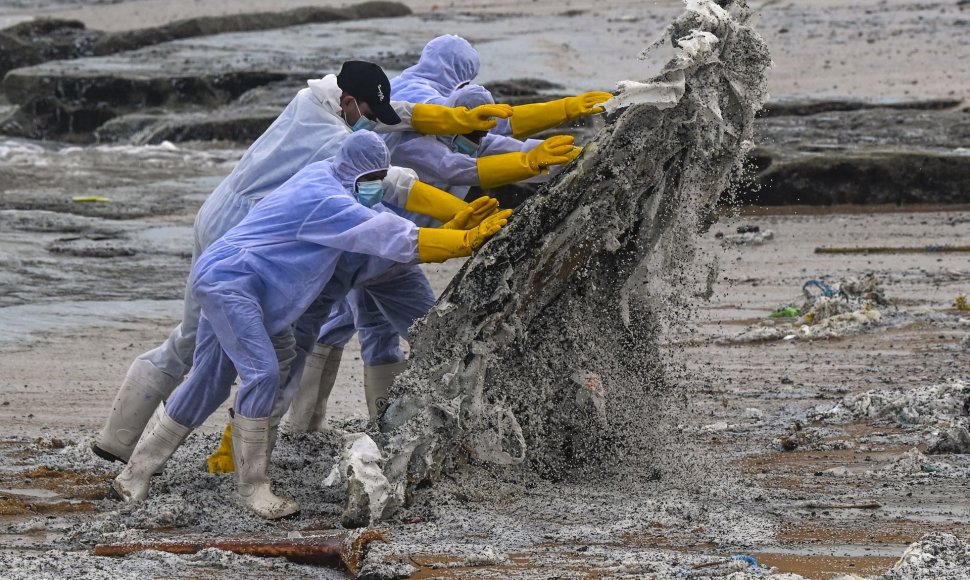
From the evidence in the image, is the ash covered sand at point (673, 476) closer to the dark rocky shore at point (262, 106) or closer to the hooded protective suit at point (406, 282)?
the hooded protective suit at point (406, 282)

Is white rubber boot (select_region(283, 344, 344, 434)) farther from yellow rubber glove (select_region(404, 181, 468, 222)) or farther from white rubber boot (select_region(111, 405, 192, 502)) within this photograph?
yellow rubber glove (select_region(404, 181, 468, 222))

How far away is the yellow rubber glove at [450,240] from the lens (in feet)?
18.9

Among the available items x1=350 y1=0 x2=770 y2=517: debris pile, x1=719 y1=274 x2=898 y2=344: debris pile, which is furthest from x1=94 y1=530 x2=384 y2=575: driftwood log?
x1=719 y1=274 x2=898 y2=344: debris pile

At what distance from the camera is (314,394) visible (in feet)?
24.7

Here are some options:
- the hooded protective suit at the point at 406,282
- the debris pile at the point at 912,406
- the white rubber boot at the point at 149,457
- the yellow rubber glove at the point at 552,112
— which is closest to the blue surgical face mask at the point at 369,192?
the hooded protective suit at the point at 406,282

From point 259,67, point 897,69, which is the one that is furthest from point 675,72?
point 259,67

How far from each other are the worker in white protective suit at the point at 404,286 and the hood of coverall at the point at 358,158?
0.43 meters

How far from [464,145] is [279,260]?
4.83 ft

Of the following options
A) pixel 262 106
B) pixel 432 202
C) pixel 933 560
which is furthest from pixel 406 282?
pixel 262 106

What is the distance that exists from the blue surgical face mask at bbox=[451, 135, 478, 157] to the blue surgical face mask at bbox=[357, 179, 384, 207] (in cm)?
94

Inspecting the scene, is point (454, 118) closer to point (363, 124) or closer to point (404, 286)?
point (363, 124)

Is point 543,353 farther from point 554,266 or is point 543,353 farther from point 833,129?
point 833,129

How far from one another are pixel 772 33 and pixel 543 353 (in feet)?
63.0

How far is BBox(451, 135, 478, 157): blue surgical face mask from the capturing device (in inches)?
281
